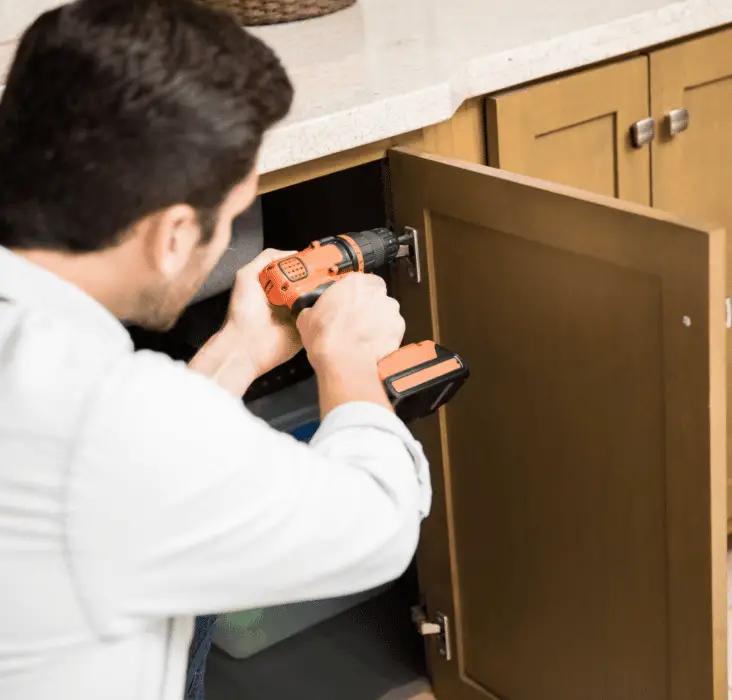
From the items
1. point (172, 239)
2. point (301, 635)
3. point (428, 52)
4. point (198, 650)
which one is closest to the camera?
point (172, 239)

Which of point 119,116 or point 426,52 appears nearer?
point 119,116

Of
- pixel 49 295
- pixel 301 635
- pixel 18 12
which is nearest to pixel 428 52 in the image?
pixel 18 12

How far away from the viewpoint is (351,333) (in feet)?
3.52

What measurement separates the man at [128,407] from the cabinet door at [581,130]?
0.61m

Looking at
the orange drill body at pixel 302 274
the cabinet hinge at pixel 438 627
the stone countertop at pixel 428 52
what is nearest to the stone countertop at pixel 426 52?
the stone countertop at pixel 428 52

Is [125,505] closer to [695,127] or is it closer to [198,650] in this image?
[198,650]

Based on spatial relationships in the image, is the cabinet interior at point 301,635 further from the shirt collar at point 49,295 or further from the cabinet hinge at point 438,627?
the shirt collar at point 49,295

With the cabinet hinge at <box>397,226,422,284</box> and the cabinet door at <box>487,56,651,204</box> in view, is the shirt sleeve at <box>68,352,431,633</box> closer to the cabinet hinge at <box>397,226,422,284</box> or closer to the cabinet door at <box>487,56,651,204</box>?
the cabinet hinge at <box>397,226,422,284</box>

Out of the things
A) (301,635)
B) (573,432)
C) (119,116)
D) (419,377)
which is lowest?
(301,635)

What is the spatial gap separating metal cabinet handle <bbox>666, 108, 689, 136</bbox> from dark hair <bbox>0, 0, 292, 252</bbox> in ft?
2.83

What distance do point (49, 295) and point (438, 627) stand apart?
98 centimetres

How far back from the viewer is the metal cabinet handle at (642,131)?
4.99 ft

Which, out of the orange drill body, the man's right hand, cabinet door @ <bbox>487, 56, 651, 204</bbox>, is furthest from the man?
cabinet door @ <bbox>487, 56, 651, 204</bbox>

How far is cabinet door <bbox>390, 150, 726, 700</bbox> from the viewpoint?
1.13 metres
